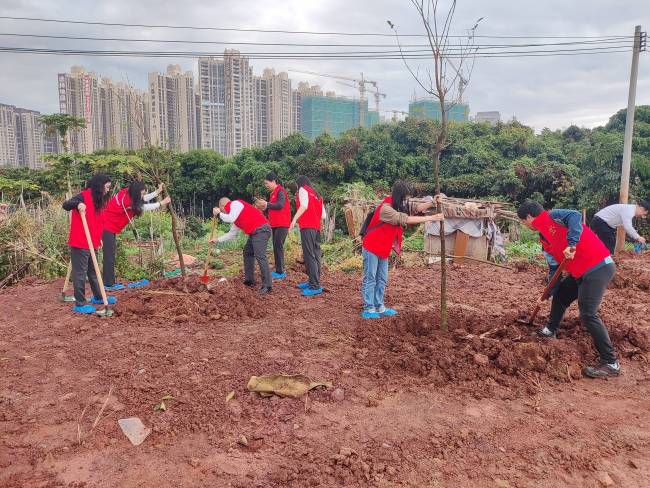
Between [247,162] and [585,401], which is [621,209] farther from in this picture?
[247,162]

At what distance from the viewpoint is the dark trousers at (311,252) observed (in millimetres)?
6430

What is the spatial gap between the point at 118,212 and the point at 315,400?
164 inches

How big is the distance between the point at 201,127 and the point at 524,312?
24.7 m

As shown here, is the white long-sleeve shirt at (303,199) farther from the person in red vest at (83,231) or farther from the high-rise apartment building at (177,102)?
the high-rise apartment building at (177,102)

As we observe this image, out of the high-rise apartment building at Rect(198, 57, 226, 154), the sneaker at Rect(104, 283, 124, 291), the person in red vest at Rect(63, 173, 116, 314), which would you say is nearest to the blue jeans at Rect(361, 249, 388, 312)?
the person in red vest at Rect(63, 173, 116, 314)

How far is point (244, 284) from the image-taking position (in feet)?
22.1

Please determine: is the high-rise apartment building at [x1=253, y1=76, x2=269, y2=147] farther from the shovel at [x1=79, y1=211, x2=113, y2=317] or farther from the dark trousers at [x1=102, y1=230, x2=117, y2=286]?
the shovel at [x1=79, y1=211, x2=113, y2=317]

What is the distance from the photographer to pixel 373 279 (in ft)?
17.5

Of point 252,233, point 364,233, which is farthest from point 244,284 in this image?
point 364,233

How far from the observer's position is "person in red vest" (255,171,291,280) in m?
6.68

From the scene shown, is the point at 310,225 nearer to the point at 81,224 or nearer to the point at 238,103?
the point at 81,224

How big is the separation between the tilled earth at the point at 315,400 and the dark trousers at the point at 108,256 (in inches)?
33.4

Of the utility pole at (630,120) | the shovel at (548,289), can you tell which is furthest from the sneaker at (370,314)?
the utility pole at (630,120)

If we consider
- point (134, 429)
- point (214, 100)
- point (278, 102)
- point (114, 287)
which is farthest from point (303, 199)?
point (278, 102)
